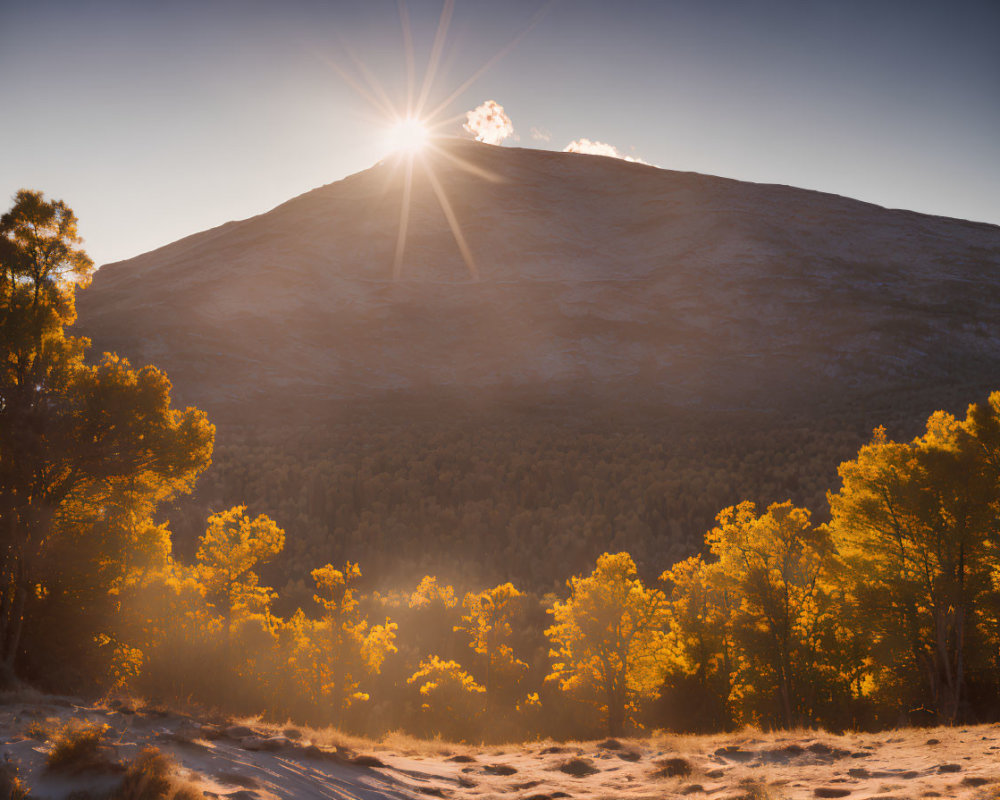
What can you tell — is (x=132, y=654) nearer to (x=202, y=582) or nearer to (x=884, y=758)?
(x=202, y=582)

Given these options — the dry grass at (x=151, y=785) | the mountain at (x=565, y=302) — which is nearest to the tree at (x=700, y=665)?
the dry grass at (x=151, y=785)

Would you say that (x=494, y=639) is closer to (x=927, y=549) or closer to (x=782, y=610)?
(x=782, y=610)

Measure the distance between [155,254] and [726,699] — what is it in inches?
5567

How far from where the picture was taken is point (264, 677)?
26391mm

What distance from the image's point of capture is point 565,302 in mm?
111000

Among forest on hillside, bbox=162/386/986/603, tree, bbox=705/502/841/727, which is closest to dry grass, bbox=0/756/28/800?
tree, bbox=705/502/841/727

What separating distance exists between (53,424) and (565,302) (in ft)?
332

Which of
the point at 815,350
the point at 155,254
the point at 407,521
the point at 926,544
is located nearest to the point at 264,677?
the point at 926,544

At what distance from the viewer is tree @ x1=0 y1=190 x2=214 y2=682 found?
1388 cm

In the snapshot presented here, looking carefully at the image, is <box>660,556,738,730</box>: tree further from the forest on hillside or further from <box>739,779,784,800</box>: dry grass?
the forest on hillside

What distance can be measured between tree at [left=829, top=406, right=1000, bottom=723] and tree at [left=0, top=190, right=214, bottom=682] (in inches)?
922

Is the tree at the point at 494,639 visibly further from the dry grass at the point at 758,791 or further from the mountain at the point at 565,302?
the mountain at the point at 565,302

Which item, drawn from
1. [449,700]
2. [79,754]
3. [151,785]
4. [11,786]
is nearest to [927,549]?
[449,700]

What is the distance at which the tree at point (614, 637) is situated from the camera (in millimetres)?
27281
